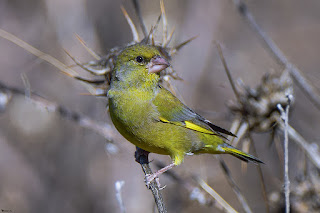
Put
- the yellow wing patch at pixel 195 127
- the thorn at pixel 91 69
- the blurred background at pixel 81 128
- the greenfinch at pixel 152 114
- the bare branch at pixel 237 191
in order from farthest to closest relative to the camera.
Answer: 1. the blurred background at pixel 81 128
2. the yellow wing patch at pixel 195 127
3. the bare branch at pixel 237 191
4. the greenfinch at pixel 152 114
5. the thorn at pixel 91 69

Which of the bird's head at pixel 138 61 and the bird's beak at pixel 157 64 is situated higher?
the bird's head at pixel 138 61

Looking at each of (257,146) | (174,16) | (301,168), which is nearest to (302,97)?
(257,146)

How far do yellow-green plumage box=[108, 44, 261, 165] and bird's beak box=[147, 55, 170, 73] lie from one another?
0.02m

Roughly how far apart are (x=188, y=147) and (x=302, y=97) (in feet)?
15.8

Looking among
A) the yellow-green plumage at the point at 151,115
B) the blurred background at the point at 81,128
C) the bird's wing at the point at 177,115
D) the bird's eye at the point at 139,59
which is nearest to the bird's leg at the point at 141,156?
the yellow-green plumage at the point at 151,115

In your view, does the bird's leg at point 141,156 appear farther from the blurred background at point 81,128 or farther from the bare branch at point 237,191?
the blurred background at point 81,128

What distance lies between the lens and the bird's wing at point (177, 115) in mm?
4375

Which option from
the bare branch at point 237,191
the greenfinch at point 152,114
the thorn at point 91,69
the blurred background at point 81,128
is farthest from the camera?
the blurred background at point 81,128

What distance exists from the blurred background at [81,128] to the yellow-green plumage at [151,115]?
1103mm

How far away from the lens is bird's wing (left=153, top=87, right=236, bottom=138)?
4.38m

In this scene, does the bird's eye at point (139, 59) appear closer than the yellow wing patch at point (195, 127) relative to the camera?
Yes

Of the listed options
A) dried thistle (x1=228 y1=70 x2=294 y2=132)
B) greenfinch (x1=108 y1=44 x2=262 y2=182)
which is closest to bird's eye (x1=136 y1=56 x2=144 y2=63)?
greenfinch (x1=108 y1=44 x2=262 y2=182)

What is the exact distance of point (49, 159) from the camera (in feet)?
21.6

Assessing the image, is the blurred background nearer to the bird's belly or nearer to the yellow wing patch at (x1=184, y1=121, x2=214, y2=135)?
the yellow wing patch at (x1=184, y1=121, x2=214, y2=135)
